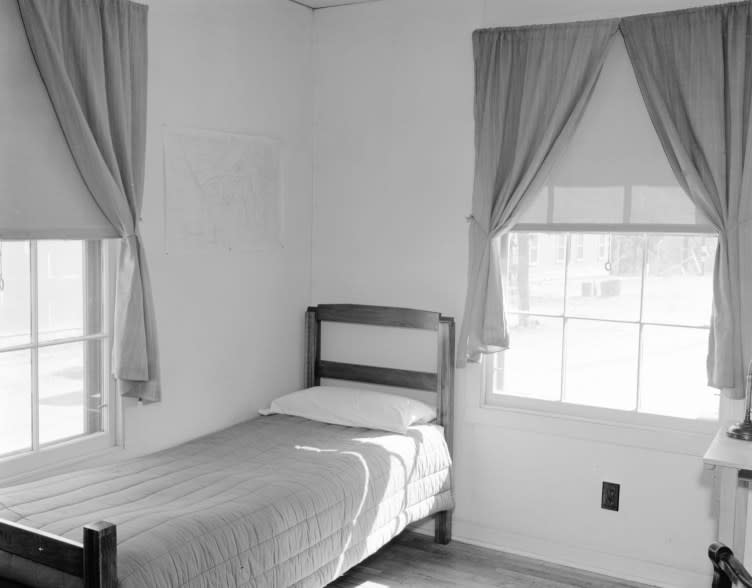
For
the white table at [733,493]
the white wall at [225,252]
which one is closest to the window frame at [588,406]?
the white table at [733,493]

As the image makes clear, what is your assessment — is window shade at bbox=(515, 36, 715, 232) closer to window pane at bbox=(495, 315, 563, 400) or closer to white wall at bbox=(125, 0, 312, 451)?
window pane at bbox=(495, 315, 563, 400)

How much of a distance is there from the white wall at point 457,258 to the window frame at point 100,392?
A: 56.5 inches

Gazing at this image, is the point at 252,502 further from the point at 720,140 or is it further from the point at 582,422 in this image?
the point at 720,140

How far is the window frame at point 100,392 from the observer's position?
3053 mm

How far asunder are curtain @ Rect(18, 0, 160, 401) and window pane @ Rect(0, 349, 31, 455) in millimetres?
338

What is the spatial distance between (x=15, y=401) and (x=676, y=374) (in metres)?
2.67

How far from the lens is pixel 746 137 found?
3.38 meters

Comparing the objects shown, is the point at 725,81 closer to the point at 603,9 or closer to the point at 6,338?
the point at 603,9

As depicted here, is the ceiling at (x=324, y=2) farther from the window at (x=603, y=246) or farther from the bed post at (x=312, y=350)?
the window at (x=603, y=246)

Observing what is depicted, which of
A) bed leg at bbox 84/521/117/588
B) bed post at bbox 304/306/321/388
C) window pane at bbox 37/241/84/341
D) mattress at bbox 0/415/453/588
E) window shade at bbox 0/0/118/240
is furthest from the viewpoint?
bed post at bbox 304/306/321/388

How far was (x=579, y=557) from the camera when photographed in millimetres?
3902

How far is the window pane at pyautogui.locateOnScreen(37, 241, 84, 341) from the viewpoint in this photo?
3.11 meters

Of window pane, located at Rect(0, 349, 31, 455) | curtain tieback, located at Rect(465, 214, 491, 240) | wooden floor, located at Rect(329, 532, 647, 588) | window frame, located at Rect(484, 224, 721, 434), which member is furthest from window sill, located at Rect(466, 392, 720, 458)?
window pane, located at Rect(0, 349, 31, 455)

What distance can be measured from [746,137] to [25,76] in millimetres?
2708
